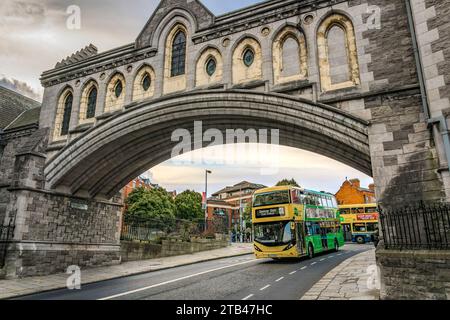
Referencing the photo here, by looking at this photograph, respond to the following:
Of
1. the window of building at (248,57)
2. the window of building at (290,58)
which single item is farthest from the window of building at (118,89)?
the window of building at (290,58)

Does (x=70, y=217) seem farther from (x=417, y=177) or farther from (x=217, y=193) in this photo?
(x=217, y=193)

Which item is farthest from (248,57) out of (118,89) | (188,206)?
(188,206)

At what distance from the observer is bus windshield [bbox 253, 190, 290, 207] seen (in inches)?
613

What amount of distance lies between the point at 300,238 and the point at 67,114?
12.7m

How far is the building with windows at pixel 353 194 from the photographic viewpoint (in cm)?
5031

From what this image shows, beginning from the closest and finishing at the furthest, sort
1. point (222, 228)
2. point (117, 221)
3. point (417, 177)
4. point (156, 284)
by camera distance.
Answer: point (417, 177)
point (156, 284)
point (117, 221)
point (222, 228)

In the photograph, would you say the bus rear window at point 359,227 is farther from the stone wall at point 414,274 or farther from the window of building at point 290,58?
the stone wall at point 414,274

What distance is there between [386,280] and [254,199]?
Answer: 1015 cm

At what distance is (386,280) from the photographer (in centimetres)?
656

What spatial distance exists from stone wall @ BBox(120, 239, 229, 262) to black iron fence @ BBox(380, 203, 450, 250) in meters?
14.0

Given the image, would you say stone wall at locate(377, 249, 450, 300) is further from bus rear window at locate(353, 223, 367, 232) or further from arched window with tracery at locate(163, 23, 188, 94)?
bus rear window at locate(353, 223, 367, 232)

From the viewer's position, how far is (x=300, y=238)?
15.7 meters

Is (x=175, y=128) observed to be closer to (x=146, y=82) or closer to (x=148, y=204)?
(x=146, y=82)
